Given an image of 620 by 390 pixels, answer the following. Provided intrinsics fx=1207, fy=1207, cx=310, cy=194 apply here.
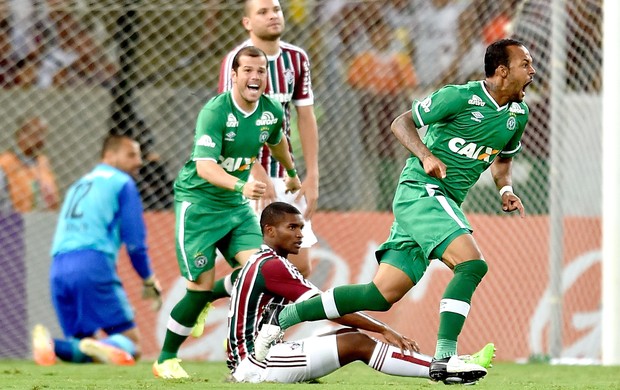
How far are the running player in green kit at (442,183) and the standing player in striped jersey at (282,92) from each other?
1.55 meters

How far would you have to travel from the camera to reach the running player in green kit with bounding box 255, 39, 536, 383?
231 inches

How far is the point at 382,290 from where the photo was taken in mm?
6047

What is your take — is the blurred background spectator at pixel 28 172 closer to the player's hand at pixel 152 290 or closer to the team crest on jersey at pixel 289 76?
the player's hand at pixel 152 290

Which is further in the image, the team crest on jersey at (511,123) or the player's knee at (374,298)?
the team crest on jersey at (511,123)

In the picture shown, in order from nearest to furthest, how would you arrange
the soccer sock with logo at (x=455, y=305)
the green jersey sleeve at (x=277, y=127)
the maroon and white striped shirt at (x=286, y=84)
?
the soccer sock with logo at (x=455, y=305)
the green jersey sleeve at (x=277, y=127)
the maroon and white striped shirt at (x=286, y=84)

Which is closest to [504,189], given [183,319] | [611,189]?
[183,319]

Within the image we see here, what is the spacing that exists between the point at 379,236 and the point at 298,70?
2.63 meters

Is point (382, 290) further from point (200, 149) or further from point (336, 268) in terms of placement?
point (336, 268)

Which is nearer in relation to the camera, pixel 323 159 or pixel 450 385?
pixel 450 385

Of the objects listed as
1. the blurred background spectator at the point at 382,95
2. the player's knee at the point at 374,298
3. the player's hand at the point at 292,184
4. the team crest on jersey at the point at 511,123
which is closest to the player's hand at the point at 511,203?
the team crest on jersey at the point at 511,123

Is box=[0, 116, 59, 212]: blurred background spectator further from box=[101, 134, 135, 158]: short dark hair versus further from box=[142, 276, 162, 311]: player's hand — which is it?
box=[142, 276, 162, 311]: player's hand

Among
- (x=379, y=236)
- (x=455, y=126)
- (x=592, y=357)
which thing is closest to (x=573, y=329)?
(x=592, y=357)

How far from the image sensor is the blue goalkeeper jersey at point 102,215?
29.7 ft

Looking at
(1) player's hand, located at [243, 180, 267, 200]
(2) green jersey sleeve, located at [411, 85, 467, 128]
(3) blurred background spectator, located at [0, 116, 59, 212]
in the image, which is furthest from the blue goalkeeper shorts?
(2) green jersey sleeve, located at [411, 85, 467, 128]
